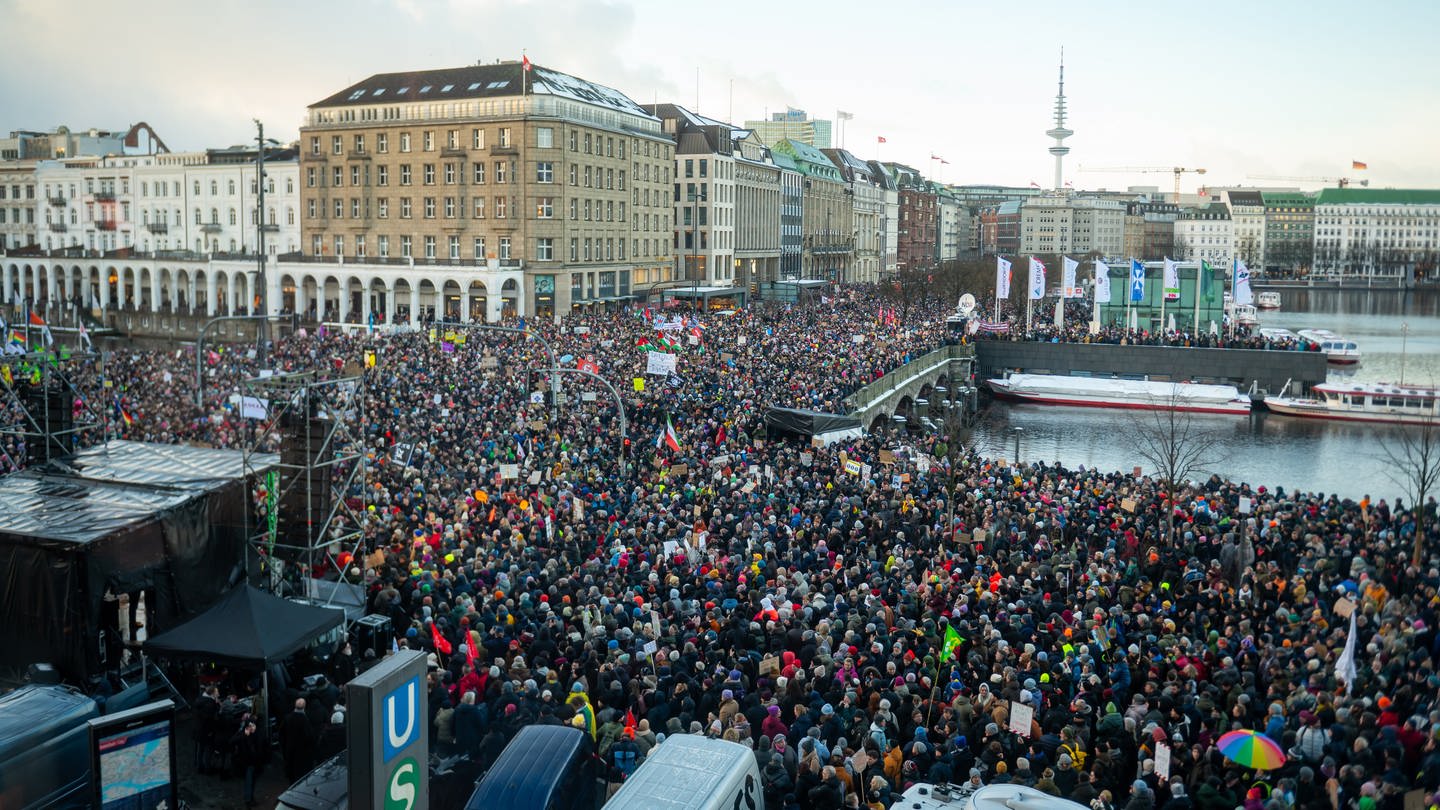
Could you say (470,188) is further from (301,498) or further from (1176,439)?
(301,498)

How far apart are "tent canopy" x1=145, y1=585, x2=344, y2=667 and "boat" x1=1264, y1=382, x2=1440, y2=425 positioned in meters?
58.9

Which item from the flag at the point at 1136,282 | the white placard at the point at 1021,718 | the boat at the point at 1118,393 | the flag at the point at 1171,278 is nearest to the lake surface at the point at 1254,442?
the boat at the point at 1118,393

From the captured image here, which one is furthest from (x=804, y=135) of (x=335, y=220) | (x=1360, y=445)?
(x=1360, y=445)

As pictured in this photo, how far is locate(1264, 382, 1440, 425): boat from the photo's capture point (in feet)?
199

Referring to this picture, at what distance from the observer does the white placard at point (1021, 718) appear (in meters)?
12.7

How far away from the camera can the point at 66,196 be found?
91000mm

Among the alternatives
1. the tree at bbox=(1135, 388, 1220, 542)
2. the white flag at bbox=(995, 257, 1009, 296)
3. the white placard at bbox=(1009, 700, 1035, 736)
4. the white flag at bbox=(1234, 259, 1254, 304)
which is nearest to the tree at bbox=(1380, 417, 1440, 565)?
the tree at bbox=(1135, 388, 1220, 542)

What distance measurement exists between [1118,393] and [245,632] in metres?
60.2

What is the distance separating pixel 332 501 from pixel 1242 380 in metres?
62.8

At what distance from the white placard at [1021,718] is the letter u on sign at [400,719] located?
6.89 m

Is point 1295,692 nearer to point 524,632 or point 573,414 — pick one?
point 524,632

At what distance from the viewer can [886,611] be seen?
54.6 ft

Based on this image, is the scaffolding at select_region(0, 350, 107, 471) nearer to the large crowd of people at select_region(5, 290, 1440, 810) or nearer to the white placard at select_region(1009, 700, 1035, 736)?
the large crowd of people at select_region(5, 290, 1440, 810)

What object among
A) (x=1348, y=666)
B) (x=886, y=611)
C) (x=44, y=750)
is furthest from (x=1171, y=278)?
(x=44, y=750)
